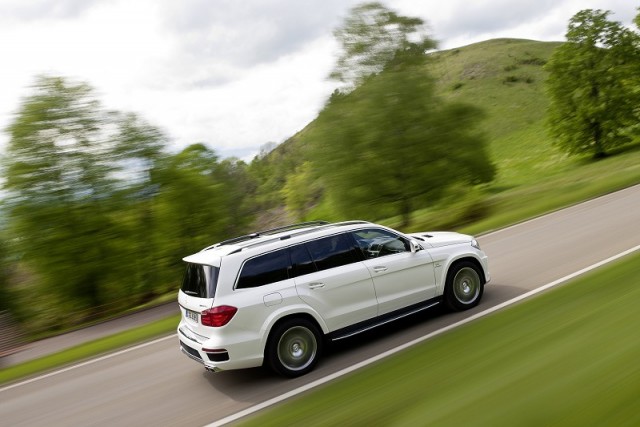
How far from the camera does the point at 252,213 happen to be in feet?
119

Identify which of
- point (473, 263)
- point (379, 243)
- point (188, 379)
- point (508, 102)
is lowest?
point (188, 379)

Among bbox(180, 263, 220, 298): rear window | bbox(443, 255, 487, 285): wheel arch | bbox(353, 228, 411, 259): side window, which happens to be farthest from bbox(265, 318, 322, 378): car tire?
bbox(443, 255, 487, 285): wheel arch

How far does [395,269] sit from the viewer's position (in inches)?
302

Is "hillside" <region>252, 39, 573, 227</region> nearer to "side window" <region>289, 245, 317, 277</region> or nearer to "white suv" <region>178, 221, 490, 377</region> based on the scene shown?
"white suv" <region>178, 221, 490, 377</region>

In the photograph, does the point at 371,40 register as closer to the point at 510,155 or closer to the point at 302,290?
the point at 302,290

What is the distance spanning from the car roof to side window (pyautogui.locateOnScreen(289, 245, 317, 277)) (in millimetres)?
137

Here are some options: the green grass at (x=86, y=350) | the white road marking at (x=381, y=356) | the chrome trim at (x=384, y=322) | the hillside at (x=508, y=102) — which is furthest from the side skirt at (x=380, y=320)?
the hillside at (x=508, y=102)

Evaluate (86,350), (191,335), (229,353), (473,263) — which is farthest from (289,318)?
(86,350)

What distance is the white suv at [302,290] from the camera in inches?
262

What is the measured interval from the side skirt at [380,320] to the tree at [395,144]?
61.7ft

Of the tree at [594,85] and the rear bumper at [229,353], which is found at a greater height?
the tree at [594,85]

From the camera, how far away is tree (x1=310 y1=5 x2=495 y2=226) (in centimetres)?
2628

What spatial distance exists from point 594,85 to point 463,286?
1726 inches

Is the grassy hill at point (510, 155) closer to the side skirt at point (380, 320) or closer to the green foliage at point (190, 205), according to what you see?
the green foliage at point (190, 205)
